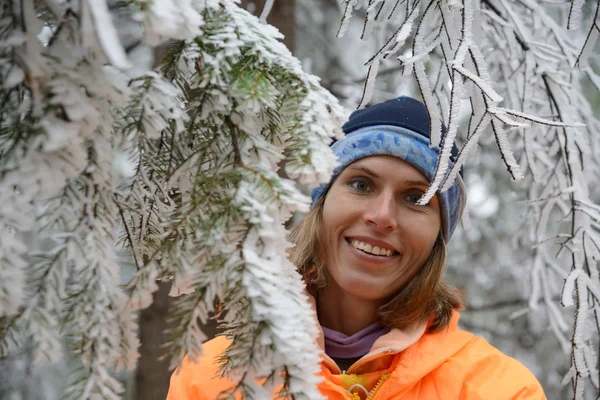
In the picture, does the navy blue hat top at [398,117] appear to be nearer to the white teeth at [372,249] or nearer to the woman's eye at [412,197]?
the woman's eye at [412,197]

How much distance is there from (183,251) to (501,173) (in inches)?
188

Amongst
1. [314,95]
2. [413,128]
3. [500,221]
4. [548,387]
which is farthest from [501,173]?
[314,95]

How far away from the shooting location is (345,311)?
1988mm

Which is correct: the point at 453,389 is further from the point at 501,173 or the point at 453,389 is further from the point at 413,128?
the point at 501,173

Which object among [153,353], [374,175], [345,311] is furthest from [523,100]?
[153,353]

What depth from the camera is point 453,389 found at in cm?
169

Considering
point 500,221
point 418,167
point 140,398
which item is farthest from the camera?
point 500,221

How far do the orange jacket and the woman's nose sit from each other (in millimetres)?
→ 349

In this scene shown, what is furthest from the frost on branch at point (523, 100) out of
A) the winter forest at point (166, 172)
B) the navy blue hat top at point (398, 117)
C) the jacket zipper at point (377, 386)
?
the jacket zipper at point (377, 386)

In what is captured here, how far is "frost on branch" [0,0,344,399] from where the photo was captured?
0.78 metres

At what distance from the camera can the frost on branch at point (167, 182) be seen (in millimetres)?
779

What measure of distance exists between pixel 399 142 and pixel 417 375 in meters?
0.71

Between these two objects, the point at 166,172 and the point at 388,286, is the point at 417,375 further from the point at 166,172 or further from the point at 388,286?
the point at 166,172

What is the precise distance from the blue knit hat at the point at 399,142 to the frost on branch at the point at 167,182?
81 centimetres
